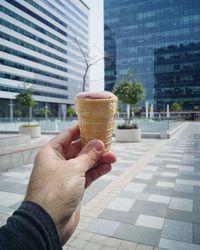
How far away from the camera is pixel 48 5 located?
78125 mm

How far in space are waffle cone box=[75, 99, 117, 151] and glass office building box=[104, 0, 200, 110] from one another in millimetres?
90783

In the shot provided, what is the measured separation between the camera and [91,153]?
187cm

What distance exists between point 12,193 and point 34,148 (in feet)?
14.2

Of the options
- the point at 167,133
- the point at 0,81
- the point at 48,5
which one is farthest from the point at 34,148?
the point at 48,5

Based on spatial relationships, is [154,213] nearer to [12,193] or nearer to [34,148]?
[12,193]

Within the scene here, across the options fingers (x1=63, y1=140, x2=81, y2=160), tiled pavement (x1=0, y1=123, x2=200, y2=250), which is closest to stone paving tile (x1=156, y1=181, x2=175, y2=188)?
tiled pavement (x1=0, y1=123, x2=200, y2=250)

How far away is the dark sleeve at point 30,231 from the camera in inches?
49.4

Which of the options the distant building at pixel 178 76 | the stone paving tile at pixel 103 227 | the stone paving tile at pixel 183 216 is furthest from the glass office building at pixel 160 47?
the stone paving tile at pixel 103 227

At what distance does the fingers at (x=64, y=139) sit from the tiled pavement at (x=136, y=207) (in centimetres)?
253

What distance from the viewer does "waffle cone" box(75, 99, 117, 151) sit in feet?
6.42

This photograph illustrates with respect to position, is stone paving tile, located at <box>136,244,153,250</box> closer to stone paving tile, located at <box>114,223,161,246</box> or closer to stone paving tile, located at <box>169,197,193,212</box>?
stone paving tile, located at <box>114,223,161,246</box>

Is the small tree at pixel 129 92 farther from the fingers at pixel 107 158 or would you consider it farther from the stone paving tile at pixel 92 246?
the fingers at pixel 107 158

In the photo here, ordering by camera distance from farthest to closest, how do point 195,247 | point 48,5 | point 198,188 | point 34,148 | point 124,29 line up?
point 124,29
point 48,5
point 34,148
point 198,188
point 195,247

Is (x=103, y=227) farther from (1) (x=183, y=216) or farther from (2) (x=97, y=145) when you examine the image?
(2) (x=97, y=145)
